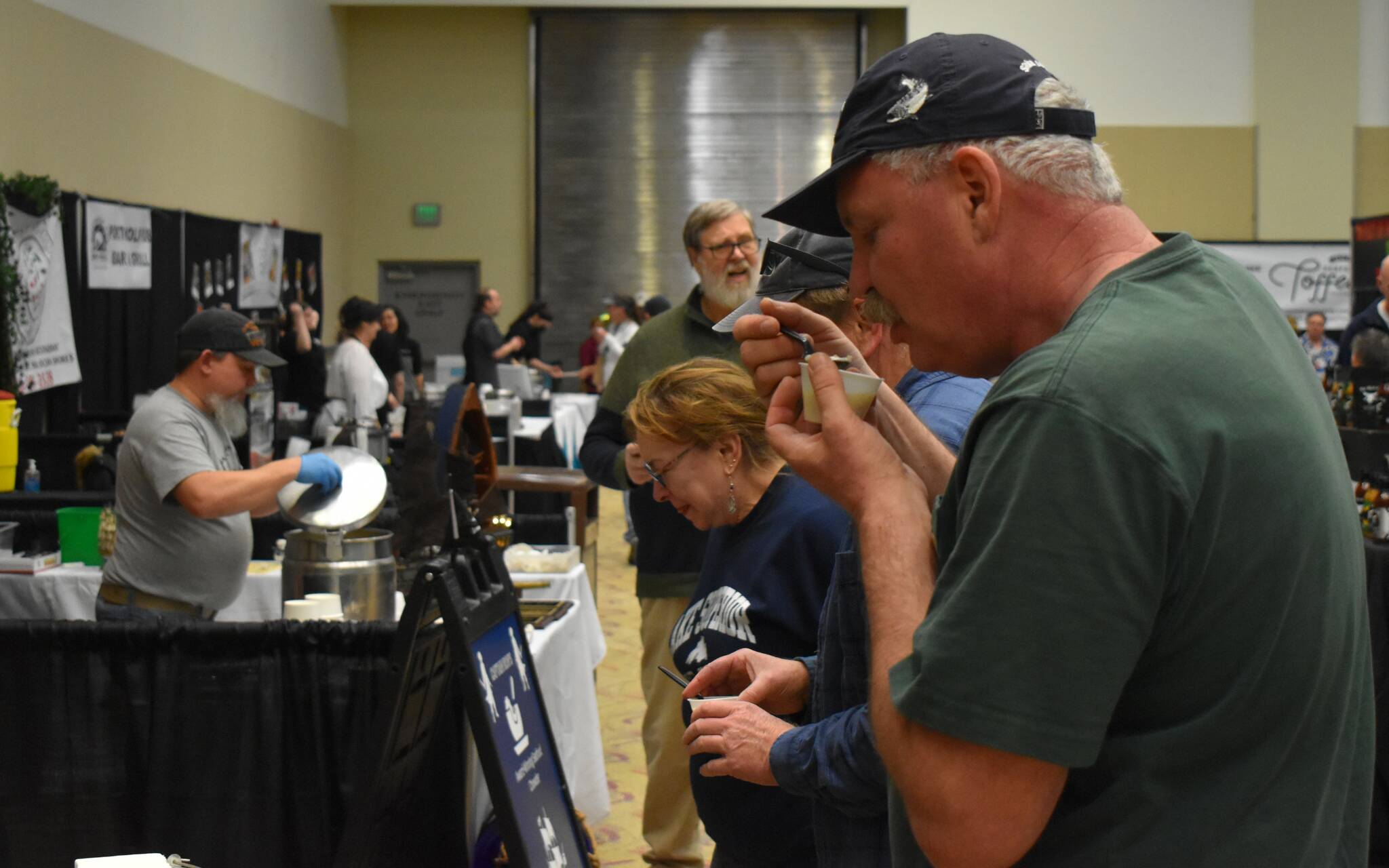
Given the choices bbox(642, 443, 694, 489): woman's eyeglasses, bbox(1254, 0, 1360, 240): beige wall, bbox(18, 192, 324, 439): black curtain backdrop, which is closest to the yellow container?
bbox(18, 192, 324, 439): black curtain backdrop

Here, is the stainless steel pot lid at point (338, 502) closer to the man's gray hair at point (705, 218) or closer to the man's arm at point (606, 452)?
the man's arm at point (606, 452)

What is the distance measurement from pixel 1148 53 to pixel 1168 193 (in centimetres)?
147

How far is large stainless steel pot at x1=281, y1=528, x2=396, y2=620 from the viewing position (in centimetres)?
313

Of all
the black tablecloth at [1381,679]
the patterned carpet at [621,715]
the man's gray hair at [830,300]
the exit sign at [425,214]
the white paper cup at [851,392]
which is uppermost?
the exit sign at [425,214]

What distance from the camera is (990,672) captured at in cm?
86

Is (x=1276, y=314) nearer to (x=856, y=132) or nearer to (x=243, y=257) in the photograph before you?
(x=856, y=132)

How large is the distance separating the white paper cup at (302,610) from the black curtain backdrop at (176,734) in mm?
210

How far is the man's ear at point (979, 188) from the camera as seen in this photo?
1.00 m

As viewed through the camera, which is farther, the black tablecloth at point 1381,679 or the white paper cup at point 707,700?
the black tablecloth at point 1381,679

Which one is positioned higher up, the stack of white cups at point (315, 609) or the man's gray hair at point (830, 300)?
the man's gray hair at point (830, 300)

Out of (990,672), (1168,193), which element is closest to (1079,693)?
(990,672)

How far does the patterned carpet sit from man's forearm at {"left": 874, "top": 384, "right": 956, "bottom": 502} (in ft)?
8.94

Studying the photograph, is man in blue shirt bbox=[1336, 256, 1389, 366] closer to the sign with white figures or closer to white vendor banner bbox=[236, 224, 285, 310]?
the sign with white figures

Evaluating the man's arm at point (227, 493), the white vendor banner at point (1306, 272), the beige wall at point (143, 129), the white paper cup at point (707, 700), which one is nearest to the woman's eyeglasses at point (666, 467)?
the white paper cup at point (707, 700)
